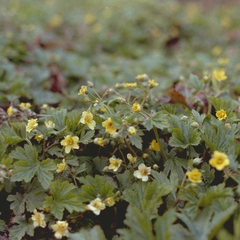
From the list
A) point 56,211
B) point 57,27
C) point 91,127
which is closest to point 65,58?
point 57,27

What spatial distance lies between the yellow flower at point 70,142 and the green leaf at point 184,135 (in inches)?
17.0

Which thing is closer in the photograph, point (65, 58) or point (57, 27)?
point (65, 58)

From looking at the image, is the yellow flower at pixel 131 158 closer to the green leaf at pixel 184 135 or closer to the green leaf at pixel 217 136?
the green leaf at pixel 184 135

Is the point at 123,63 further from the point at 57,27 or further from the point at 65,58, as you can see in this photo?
the point at 57,27

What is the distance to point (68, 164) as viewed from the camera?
64.6 inches

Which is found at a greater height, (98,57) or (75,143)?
(75,143)

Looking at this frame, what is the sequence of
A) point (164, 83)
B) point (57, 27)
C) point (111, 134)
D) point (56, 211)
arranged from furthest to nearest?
point (57, 27), point (164, 83), point (111, 134), point (56, 211)

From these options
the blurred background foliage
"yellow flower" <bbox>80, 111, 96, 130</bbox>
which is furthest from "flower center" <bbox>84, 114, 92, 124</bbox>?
the blurred background foliage

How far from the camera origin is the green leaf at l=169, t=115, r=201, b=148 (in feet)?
5.20

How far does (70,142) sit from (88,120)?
132 mm

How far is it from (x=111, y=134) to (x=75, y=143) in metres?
0.17

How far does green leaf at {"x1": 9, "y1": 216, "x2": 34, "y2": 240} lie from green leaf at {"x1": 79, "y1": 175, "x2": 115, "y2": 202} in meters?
0.27

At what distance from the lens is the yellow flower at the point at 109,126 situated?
1559mm

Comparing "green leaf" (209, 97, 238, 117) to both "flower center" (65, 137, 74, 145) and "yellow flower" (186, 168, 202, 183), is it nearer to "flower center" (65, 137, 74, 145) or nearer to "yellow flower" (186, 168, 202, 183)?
"yellow flower" (186, 168, 202, 183)
